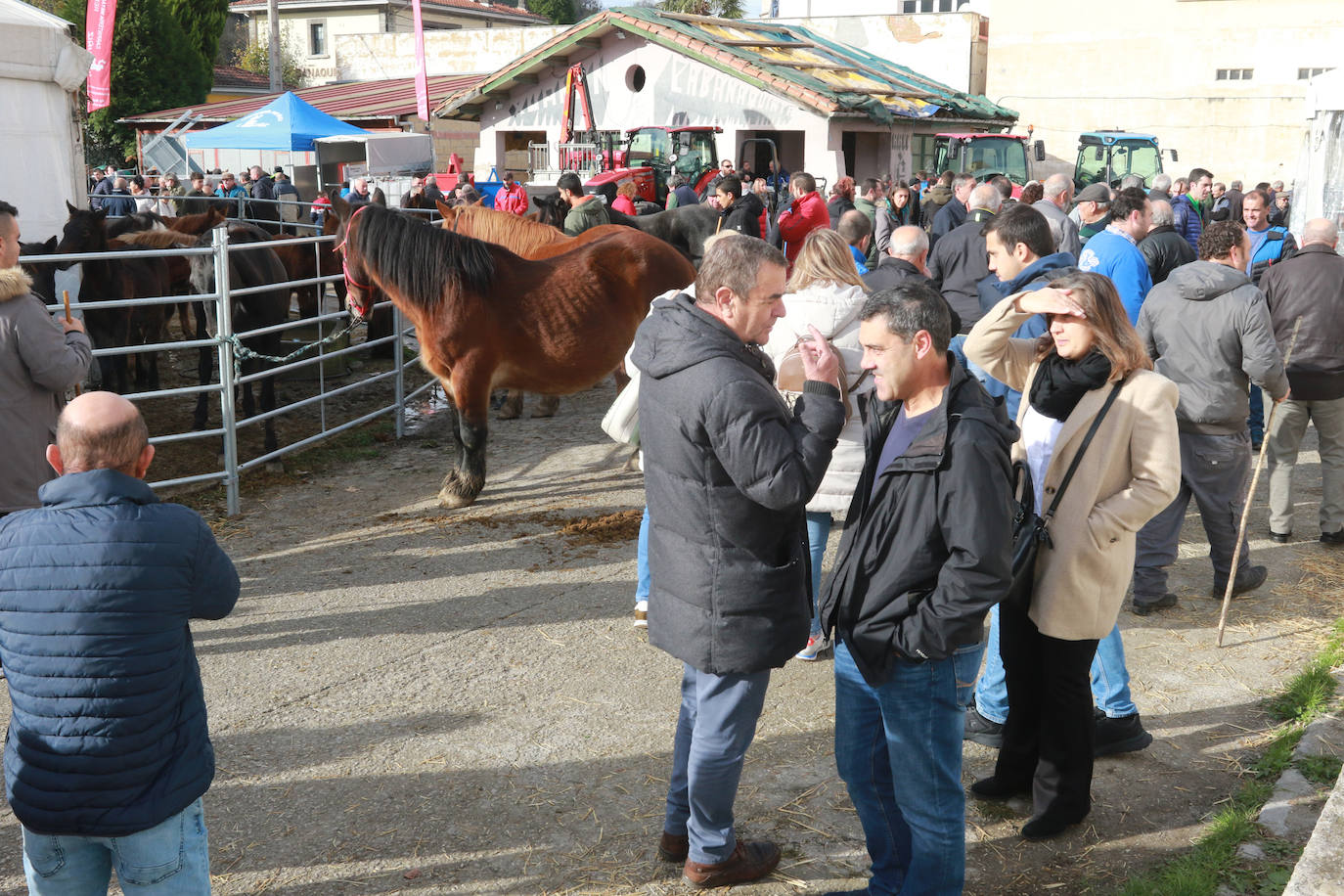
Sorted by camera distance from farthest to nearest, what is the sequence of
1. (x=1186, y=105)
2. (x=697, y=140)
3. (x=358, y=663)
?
(x=1186, y=105), (x=697, y=140), (x=358, y=663)

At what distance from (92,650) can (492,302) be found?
4.84m

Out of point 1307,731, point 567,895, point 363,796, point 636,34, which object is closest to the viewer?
point 567,895

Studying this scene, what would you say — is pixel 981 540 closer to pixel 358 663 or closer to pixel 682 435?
pixel 682 435

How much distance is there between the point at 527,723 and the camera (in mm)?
4199

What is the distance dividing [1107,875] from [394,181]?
17.3 m

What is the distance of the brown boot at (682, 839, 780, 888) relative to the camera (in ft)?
10.1

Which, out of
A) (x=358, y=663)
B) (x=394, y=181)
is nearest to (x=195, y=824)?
(x=358, y=663)

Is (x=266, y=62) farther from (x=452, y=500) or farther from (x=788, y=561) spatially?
(x=788, y=561)

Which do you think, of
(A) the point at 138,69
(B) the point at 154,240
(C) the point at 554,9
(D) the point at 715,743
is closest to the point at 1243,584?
(D) the point at 715,743

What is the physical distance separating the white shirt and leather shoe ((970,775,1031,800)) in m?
0.95

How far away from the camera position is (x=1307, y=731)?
393 cm

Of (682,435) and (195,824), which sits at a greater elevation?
(682,435)

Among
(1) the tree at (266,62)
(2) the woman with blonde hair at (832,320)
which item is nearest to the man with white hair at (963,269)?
(2) the woman with blonde hair at (832,320)

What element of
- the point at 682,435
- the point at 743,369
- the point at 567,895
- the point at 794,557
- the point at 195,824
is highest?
the point at 743,369
